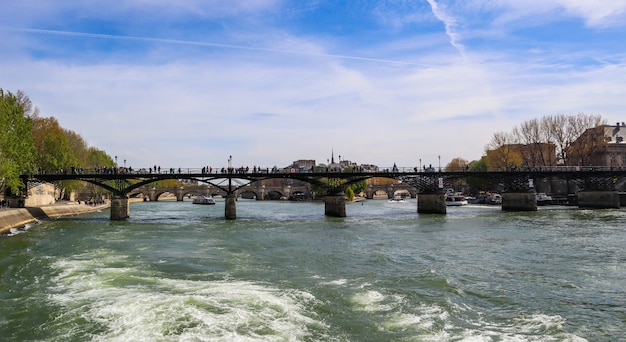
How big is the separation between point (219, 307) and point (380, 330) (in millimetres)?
5199

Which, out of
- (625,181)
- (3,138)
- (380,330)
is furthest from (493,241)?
(625,181)

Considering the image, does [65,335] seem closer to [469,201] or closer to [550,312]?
[550,312]

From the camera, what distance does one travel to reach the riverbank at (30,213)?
149ft

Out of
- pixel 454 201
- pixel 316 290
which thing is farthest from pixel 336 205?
pixel 316 290

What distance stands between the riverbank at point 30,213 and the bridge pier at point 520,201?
6173 centimetres

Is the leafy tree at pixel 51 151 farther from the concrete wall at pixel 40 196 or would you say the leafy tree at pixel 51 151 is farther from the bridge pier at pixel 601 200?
the bridge pier at pixel 601 200

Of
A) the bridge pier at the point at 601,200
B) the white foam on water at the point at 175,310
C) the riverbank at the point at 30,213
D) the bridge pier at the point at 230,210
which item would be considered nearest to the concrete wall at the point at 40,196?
the riverbank at the point at 30,213

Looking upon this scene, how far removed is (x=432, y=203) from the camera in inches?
2677

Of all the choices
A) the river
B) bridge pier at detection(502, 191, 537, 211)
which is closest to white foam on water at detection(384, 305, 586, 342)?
the river

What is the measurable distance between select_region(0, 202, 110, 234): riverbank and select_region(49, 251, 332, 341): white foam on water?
2878 centimetres

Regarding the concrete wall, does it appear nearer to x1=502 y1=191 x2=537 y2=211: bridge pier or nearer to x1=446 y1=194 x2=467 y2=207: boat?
x1=502 y1=191 x2=537 y2=211: bridge pier

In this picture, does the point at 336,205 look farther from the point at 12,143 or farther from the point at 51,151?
the point at 51,151

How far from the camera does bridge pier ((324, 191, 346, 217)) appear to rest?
210 feet

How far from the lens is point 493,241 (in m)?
35.0
